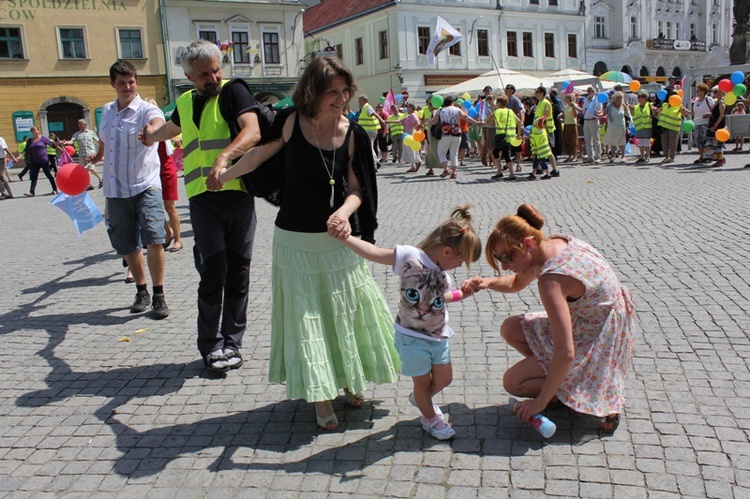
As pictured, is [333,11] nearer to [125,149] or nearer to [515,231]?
[125,149]

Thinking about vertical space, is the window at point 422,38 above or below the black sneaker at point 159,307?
above

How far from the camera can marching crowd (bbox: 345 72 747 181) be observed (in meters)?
14.5

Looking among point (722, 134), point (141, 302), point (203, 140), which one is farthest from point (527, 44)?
point (203, 140)

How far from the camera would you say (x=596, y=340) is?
3.19 m

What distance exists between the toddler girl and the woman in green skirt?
0.26 meters

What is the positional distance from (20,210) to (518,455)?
14.4m

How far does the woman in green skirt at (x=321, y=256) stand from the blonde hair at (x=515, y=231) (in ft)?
2.18

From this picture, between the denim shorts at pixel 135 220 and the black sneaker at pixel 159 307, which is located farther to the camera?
the black sneaker at pixel 159 307

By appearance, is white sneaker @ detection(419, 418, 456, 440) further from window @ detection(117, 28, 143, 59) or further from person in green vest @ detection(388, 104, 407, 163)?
window @ detection(117, 28, 143, 59)

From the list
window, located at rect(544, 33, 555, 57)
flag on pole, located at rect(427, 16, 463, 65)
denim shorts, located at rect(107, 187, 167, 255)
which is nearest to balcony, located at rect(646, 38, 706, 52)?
window, located at rect(544, 33, 555, 57)

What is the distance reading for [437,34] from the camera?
81.1 feet

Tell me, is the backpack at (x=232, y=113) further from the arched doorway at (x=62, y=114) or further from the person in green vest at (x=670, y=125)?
the arched doorway at (x=62, y=114)

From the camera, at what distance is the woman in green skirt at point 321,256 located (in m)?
3.28

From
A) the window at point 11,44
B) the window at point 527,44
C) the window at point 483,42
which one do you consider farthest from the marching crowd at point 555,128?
the window at point 527,44
